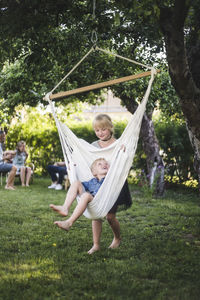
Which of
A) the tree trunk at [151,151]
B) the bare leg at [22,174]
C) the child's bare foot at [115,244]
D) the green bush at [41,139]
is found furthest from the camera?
the green bush at [41,139]

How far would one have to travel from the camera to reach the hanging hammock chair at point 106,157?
243cm

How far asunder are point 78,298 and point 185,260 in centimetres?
94

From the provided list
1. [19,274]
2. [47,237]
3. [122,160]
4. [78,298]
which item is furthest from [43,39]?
[78,298]

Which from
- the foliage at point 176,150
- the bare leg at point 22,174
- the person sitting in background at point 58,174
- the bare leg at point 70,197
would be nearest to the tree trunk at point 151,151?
the foliage at point 176,150

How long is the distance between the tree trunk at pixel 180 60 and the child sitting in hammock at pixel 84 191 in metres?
0.75

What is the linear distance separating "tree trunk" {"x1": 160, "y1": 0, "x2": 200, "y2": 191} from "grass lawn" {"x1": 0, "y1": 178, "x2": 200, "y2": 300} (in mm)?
980

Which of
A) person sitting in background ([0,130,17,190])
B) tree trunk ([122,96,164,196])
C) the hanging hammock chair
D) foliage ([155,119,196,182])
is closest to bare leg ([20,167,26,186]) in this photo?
person sitting in background ([0,130,17,190])

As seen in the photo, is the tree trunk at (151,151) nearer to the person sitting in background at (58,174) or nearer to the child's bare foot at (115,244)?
the person sitting in background at (58,174)

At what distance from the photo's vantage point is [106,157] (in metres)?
2.77

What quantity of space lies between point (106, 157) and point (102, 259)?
30.4 inches

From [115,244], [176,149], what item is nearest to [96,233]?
[115,244]

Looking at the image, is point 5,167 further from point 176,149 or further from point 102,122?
point 102,122

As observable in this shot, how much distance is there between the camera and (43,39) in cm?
334

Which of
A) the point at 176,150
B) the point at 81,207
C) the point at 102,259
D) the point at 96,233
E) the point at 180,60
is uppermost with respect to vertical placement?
the point at 180,60
